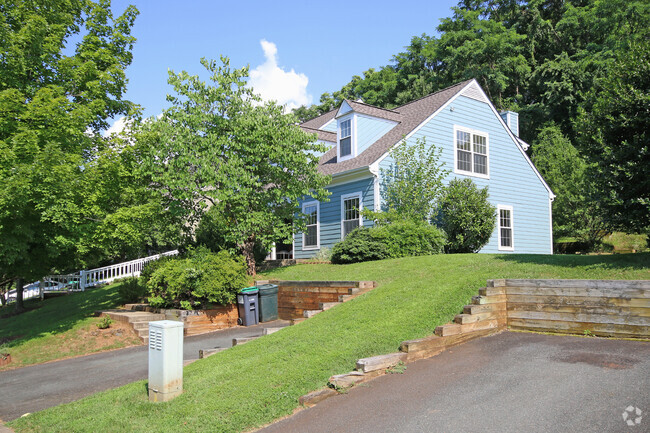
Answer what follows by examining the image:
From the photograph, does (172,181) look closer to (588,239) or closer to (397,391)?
(397,391)

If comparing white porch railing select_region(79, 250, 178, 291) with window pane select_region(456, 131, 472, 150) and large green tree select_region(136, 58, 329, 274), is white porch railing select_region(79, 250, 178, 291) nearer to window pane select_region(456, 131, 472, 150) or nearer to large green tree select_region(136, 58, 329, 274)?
large green tree select_region(136, 58, 329, 274)

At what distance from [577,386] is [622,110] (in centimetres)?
564

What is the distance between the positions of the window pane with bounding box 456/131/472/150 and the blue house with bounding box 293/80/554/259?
4cm

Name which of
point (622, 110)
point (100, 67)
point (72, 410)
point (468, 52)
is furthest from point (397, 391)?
point (468, 52)

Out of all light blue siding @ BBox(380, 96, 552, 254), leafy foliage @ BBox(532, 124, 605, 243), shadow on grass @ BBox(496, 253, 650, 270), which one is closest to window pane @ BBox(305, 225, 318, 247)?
light blue siding @ BBox(380, 96, 552, 254)

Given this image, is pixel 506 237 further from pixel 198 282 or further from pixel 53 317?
pixel 53 317

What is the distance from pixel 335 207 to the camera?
1948cm

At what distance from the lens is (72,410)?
6438 millimetres

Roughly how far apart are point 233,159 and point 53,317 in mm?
7901

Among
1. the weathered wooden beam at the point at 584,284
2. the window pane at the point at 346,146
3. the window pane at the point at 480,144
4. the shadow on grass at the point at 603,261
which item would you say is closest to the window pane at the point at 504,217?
the window pane at the point at 480,144

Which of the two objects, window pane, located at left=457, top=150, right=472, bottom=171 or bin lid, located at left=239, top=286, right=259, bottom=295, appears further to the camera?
window pane, located at left=457, top=150, right=472, bottom=171

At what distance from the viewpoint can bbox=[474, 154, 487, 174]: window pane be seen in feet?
67.2

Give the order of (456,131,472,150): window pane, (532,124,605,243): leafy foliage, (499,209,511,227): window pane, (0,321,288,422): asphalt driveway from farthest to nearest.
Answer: (532,124,605,243): leafy foliage → (499,209,511,227): window pane → (456,131,472,150): window pane → (0,321,288,422): asphalt driveway

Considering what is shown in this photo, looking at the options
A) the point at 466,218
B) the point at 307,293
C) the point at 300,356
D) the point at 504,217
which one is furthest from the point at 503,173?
the point at 300,356
